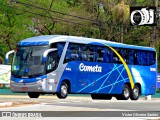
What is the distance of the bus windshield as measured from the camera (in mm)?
29642

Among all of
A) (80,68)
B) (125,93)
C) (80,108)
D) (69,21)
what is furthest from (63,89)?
(69,21)

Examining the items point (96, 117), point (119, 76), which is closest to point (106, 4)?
point (119, 76)

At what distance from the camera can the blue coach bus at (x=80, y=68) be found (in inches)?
1173

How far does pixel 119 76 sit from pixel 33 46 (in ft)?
22.9

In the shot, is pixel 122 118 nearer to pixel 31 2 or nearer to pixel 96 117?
pixel 96 117

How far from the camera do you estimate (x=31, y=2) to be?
178ft

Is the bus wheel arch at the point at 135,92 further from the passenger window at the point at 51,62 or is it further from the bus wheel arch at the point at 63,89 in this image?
the passenger window at the point at 51,62

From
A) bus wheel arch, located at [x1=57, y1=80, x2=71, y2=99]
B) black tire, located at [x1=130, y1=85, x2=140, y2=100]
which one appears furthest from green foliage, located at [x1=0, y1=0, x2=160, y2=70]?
bus wheel arch, located at [x1=57, y1=80, x2=71, y2=99]

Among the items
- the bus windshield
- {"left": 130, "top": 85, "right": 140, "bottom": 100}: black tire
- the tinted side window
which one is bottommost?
{"left": 130, "top": 85, "right": 140, "bottom": 100}: black tire
